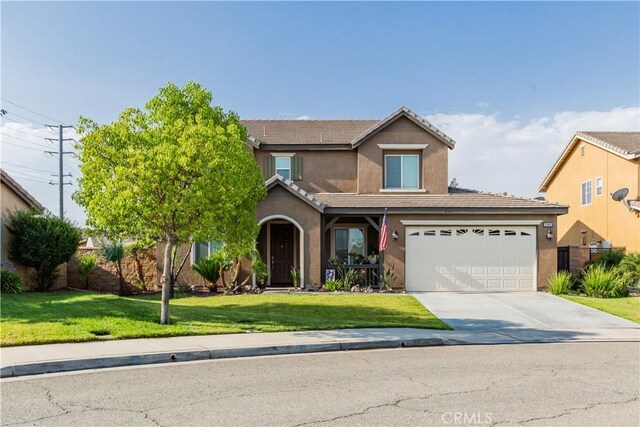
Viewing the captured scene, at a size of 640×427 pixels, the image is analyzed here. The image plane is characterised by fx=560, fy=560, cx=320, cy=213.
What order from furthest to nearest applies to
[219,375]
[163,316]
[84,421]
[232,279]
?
1. [232,279]
2. [163,316]
3. [219,375]
4. [84,421]

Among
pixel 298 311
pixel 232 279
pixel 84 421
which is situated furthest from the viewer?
pixel 232 279

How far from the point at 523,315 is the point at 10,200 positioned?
1780 cm

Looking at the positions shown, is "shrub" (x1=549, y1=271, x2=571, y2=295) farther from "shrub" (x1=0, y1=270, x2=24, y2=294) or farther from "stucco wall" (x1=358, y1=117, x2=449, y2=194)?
"shrub" (x1=0, y1=270, x2=24, y2=294)

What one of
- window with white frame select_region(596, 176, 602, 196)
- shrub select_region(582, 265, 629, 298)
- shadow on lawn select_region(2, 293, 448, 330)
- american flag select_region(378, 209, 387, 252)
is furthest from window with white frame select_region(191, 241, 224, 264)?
window with white frame select_region(596, 176, 602, 196)

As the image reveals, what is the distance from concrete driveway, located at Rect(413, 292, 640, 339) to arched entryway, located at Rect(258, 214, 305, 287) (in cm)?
559

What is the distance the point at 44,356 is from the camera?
9016 mm

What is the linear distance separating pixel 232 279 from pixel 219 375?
42.5ft

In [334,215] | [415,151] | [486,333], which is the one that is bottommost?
[486,333]

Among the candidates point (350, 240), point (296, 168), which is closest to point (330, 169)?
point (296, 168)

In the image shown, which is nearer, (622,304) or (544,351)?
(544,351)

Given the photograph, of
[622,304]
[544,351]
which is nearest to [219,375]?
[544,351]

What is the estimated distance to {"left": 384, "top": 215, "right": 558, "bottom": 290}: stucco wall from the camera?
71.3 feet

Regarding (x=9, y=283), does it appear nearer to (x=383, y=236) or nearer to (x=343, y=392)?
(x=383, y=236)

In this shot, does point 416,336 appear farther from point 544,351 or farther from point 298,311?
point 298,311
